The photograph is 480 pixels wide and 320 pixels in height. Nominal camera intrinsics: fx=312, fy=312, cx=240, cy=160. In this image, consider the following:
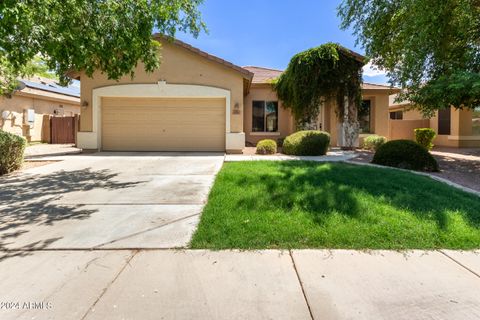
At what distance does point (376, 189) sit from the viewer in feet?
20.7

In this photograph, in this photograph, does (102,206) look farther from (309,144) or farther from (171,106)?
(171,106)

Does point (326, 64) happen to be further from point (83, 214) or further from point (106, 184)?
point (83, 214)

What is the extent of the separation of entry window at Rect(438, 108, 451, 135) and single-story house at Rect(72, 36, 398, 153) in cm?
1021

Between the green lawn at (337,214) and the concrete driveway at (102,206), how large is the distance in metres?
0.57

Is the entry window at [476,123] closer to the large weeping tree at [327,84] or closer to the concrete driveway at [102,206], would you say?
the large weeping tree at [327,84]

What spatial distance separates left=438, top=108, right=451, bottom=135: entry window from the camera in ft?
64.7

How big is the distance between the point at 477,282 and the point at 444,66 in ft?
30.8

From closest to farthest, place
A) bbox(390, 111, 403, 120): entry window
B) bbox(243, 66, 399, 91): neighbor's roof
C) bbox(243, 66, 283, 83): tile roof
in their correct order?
bbox(243, 66, 399, 91): neighbor's roof → bbox(243, 66, 283, 83): tile roof → bbox(390, 111, 403, 120): entry window

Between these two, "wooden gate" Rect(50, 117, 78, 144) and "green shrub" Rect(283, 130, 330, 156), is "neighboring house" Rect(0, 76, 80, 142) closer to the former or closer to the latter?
"wooden gate" Rect(50, 117, 78, 144)

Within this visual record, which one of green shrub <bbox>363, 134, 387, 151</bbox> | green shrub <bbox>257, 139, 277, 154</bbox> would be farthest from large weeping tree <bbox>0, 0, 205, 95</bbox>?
green shrub <bbox>363, 134, 387, 151</bbox>

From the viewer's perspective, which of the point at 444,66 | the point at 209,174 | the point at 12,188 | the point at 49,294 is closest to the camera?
the point at 49,294

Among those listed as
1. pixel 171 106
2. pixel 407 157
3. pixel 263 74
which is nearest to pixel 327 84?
pixel 263 74

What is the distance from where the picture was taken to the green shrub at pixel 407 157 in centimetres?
921

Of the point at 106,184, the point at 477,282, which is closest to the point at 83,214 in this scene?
the point at 106,184
